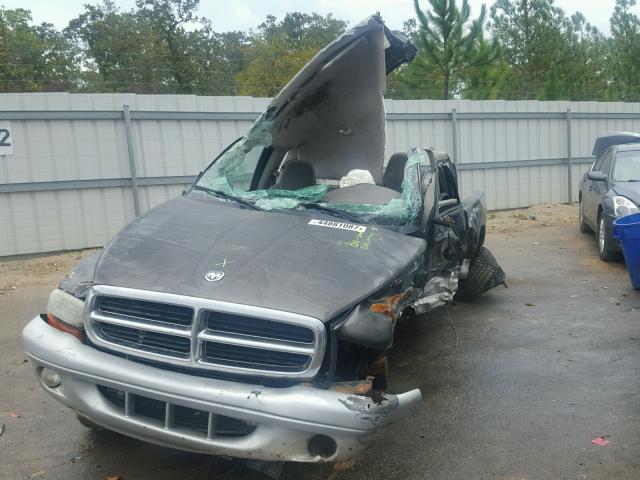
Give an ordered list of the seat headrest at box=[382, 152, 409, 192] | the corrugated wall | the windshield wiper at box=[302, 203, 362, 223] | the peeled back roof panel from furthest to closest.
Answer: the peeled back roof panel < the corrugated wall < the seat headrest at box=[382, 152, 409, 192] < the windshield wiper at box=[302, 203, 362, 223]

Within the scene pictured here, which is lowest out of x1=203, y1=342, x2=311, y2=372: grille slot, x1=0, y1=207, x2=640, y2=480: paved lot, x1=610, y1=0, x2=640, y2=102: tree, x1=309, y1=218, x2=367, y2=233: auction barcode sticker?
x1=0, y1=207, x2=640, y2=480: paved lot

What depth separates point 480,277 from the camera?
6234 millimetres

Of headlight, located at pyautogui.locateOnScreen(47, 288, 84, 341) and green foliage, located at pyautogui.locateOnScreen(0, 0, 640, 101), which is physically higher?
green foliage, located at pyautogui.locateOnScreen(0, 0, 640, 101)

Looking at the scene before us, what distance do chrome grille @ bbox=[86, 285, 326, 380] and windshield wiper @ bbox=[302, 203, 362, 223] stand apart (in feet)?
4.03

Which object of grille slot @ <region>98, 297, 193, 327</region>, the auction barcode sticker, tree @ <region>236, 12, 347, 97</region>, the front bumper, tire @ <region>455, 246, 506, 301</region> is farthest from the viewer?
tree @ <region>236, 12, 347, 97</region>

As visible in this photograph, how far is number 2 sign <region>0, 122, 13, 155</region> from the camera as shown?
8656 mm

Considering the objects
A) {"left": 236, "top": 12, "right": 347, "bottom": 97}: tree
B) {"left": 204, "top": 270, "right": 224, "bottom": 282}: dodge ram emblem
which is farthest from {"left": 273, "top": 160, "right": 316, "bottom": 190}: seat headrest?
{"left": 236, "top": 12, "right": 347, "bottom": 97}: tree

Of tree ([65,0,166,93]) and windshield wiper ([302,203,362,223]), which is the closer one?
windshield wiper ([302,203,362,223])

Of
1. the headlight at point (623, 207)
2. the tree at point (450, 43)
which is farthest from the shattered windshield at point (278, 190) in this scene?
the tree at point (450, 43)

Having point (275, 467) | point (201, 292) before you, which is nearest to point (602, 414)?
point (275, 467)

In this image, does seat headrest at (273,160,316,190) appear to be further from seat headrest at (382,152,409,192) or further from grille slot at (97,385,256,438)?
grille slot at (97,385,256,438)

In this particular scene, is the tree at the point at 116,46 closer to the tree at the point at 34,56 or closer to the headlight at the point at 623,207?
the tree at the point at 34,56

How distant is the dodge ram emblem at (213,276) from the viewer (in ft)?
9.32

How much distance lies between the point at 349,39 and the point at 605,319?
11.6 ft
